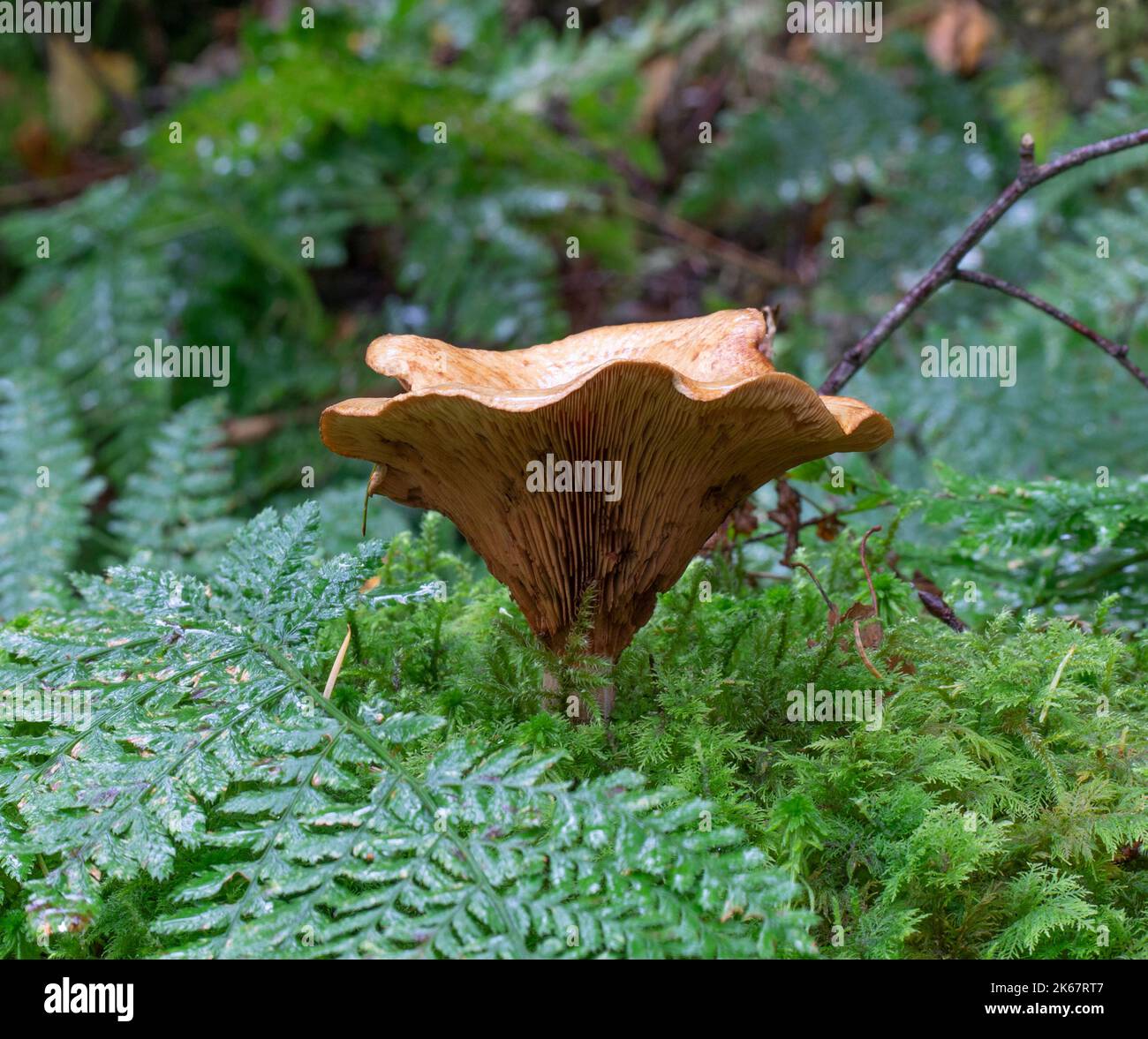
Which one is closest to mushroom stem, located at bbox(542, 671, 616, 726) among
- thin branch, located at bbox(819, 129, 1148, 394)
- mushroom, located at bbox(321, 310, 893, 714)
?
mushroom, located at bbox(321, 310, 893, 714)

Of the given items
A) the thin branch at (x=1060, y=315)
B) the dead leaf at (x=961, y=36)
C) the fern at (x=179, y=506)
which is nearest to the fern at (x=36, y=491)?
the fern at (x=179, y=506)

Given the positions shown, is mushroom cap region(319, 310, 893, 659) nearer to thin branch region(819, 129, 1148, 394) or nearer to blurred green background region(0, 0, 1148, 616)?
thin branch region(819, 129, 1148, 394)

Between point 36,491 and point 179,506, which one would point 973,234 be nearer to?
point 179,506

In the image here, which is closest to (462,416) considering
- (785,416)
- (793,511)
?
(785,416)

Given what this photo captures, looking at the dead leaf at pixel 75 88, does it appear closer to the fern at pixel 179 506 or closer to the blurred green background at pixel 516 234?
the blurred green background at pixel 516 234

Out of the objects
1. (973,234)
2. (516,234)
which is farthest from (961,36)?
(973,234)

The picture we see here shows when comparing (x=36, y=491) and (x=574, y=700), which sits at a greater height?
(x=36, y=491)
